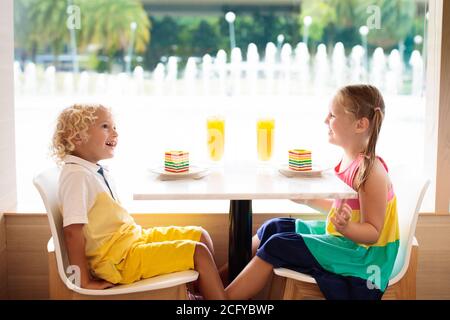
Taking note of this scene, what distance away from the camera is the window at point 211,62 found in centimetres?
262

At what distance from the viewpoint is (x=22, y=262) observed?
2.43 meters

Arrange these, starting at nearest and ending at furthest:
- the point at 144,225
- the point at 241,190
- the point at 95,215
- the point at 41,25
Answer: the point at 241,190 < the point at 95,215 < the point at 144,225 < the point at 41,25

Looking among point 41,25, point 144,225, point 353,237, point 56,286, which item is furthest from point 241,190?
point 41,25

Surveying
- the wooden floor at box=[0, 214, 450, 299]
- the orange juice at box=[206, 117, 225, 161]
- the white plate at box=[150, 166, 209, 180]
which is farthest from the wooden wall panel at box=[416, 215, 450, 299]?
the white plate at box=[150, 166, 209, 180]

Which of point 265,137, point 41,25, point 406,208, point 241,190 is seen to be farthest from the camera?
point 41,25

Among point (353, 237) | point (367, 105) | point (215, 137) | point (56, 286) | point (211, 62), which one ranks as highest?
point (211, 62)

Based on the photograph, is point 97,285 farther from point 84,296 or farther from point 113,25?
point 113,25

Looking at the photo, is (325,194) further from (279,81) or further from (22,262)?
(22,262)

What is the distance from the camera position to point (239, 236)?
209cm

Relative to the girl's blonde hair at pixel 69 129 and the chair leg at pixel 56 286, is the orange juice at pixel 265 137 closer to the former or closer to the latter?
the girl's blonde hair at pixel 69 129

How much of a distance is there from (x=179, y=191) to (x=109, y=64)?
106 cm

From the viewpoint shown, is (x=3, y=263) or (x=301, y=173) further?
(x=3, y=263)

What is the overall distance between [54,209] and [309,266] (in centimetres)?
76

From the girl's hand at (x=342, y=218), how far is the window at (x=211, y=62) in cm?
85
